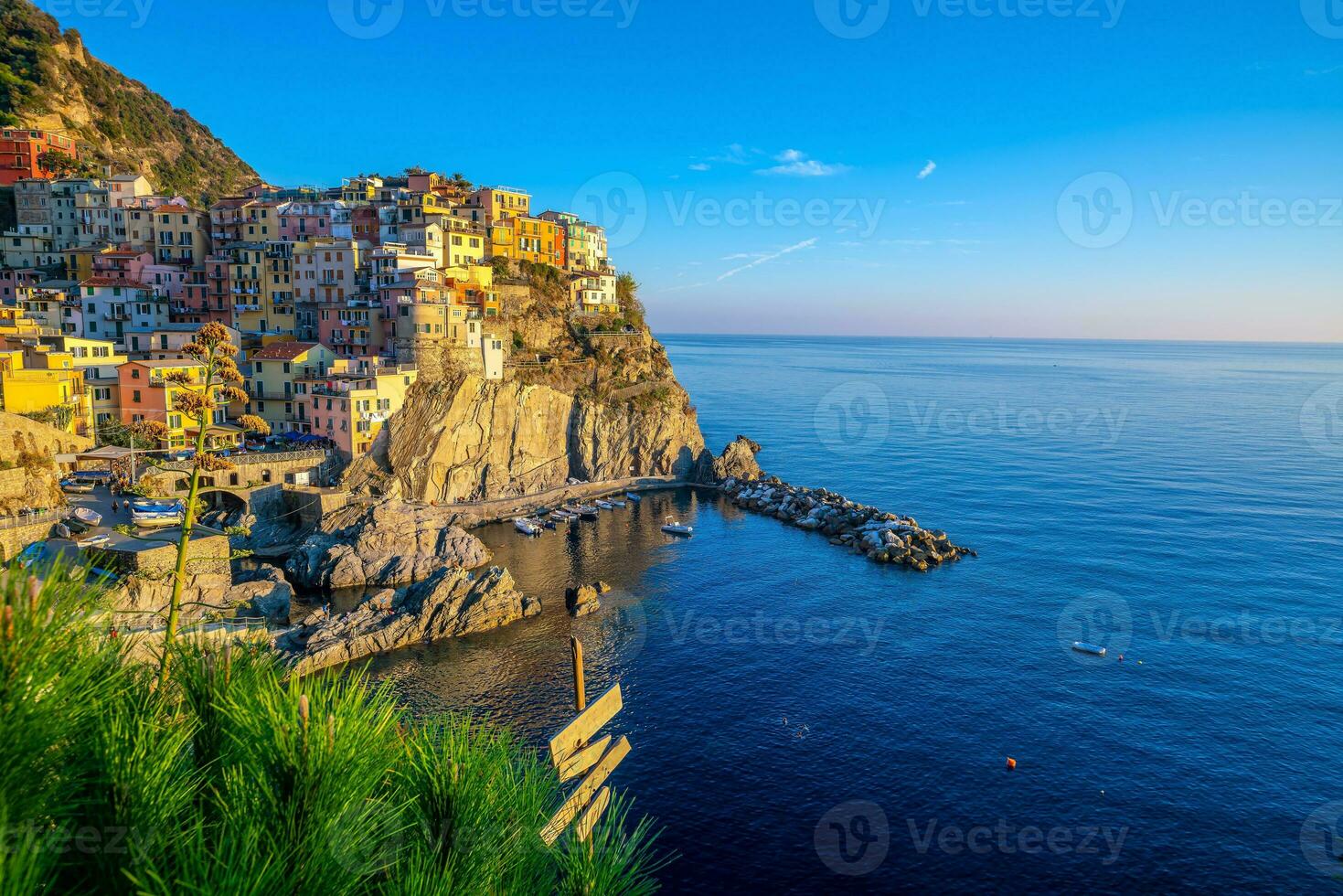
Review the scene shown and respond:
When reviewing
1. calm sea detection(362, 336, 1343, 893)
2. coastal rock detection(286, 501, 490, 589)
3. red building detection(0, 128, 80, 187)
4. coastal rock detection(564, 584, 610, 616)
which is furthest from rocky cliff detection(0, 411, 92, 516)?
red building detection(0, 128, 80, 187)

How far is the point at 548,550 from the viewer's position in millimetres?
52812

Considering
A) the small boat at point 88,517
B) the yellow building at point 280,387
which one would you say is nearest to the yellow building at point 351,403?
the yellow building at point 280,387

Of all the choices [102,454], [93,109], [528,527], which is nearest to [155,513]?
[102,454]

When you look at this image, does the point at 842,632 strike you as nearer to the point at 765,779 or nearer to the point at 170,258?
the point at 765,779

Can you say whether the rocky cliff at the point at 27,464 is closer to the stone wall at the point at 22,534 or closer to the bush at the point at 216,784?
the stone wall at the point at 22,534

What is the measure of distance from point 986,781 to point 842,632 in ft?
42.2

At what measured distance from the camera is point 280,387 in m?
58.2

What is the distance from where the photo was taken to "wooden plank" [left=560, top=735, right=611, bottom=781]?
33.6ft

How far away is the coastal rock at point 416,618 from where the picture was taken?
34.8 m

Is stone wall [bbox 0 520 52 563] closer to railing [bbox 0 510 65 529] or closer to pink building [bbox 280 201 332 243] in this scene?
railing [bbox 0 510 65 529]

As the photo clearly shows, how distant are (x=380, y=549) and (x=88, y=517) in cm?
1451

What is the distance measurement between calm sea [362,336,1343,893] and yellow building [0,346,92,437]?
91.3 ft

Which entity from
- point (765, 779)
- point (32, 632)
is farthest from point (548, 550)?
point (32, 632)

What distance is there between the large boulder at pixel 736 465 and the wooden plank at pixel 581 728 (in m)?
59.9
